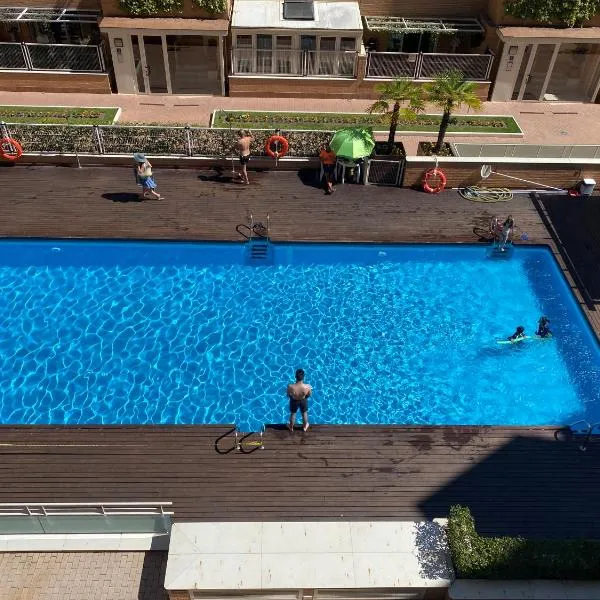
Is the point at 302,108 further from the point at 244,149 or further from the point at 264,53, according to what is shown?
the point at 244,149

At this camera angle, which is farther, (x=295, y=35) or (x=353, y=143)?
(x=295, y=35)

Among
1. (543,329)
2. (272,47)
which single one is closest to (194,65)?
(272,47)

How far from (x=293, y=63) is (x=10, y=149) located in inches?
485

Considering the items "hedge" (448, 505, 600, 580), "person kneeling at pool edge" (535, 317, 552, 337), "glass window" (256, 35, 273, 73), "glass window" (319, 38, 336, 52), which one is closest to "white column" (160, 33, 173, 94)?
"glass window" (256, 35, 273, 73)

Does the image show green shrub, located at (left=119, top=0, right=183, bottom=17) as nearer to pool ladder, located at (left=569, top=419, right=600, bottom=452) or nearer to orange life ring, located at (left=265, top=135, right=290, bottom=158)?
orange life ring, located at (left=265, top=135, right=290, bottom=158)

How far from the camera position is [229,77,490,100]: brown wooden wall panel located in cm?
2555

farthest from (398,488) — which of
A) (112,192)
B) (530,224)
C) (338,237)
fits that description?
(112,192)

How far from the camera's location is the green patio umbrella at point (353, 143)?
64.4ft

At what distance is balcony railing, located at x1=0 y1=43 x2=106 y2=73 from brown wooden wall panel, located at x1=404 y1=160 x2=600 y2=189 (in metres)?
14.8

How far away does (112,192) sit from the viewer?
2031 cm

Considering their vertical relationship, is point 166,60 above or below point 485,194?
above

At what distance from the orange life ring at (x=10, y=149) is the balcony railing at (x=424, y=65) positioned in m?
15.0

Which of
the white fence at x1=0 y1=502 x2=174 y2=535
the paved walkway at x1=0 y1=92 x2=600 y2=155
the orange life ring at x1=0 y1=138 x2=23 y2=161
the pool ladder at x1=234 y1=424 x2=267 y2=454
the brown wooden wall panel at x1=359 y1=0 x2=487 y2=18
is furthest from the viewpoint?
the brown wooden wall panel at x1=359 y1=0 x2=487 y2=18

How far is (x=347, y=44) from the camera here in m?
25.1
